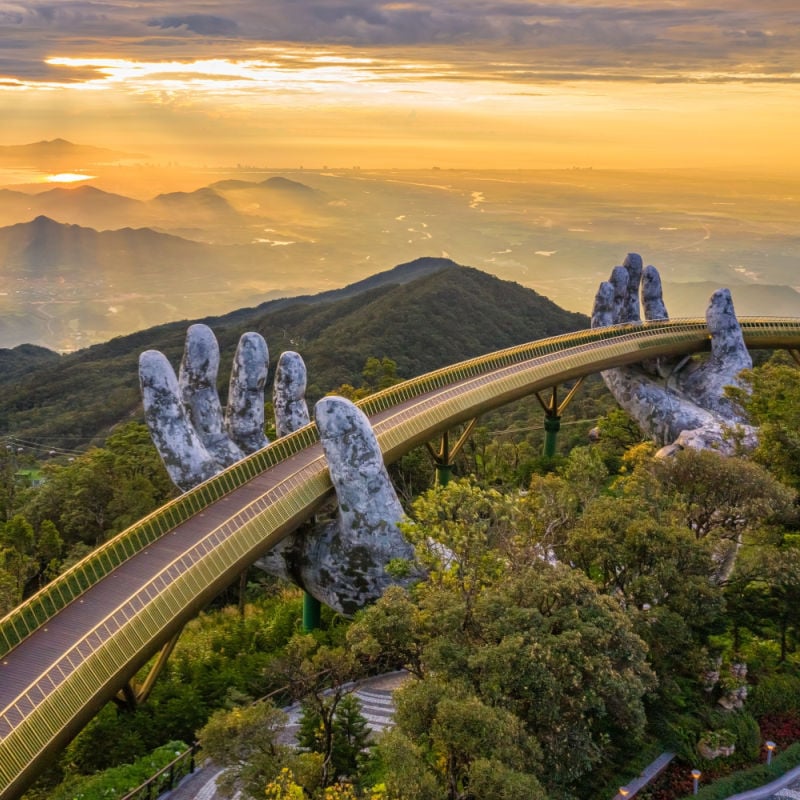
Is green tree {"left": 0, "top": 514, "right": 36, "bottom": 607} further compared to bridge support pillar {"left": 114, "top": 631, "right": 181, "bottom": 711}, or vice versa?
green tree {"left": 0, "top": 514, "right": 36, "bottom": 607}

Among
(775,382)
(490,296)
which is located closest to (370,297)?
(490,296)

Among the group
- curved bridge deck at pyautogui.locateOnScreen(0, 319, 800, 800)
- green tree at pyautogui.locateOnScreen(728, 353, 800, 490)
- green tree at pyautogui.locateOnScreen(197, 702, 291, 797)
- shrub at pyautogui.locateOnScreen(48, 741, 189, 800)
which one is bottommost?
shrub at pyautogui.locateOnScreen(48, 741, 189, 800)

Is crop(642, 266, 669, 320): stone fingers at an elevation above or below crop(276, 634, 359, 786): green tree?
above

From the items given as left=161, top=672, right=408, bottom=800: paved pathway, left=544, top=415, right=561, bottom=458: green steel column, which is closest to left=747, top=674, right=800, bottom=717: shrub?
left=161, top=672, right=408, bottom=800: paved pathway

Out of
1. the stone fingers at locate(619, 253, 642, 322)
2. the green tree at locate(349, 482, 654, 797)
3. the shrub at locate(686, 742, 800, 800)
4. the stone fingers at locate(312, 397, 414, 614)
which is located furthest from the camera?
the stone fingers at locate(619, 253, 642, 322)

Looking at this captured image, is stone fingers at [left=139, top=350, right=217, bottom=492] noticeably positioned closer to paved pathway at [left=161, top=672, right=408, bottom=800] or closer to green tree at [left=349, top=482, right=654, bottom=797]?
paved pathway at [left=161, top=672, right=408, bottom=800]

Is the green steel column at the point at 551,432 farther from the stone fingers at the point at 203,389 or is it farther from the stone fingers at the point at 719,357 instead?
the stone fingers at the point at 203,389

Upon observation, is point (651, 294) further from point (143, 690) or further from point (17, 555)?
point (143, 690)

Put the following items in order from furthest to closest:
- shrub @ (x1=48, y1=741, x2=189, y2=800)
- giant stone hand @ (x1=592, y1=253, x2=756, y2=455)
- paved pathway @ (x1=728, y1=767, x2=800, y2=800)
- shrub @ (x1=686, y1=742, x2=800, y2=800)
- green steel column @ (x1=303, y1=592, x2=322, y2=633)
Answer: giant stone hand @ (x1=592, y1=253, x2=756, y2=455)
green steel column @ (x1=303, y1=592, x2=322, y2=633)
paved pathway @ (x1=728, y1=767, x2=800, y2=800)
shrub @ (x1=686, y1=742, x2=800, y2=800)
shrub @ (x1=48, y1=741, x2=189, y2=800)

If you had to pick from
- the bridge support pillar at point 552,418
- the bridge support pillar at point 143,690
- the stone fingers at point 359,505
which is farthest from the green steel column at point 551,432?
the bridge support pillar at point 143,690
